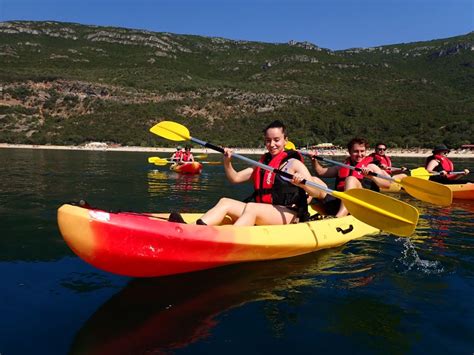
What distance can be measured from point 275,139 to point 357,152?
232 cm

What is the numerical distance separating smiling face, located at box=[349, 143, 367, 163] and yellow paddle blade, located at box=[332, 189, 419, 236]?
192 cm

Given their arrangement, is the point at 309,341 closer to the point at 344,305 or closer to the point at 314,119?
the point at 344,305

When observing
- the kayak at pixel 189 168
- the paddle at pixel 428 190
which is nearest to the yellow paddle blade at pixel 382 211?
the paddle at pixel 428 190

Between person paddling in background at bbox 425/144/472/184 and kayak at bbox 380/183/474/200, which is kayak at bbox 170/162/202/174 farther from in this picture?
kayak at bbox 380/183/474/200

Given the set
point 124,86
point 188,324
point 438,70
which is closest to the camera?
point 188,324

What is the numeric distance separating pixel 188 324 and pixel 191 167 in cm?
1261

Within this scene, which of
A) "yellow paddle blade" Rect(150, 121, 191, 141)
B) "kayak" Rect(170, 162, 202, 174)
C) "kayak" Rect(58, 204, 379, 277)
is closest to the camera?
"kayak" Rect(58, 204, 379, 277)

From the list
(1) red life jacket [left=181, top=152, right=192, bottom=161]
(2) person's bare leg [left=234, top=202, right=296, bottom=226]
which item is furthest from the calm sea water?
(1) red life jacket [left=181, top=152, right=192, bottom=161]

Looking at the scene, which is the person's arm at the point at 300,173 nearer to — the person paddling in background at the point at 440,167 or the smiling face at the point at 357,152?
the smiling face at the point at 357,152

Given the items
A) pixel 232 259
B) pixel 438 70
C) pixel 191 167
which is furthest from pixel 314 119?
pixel 232 259

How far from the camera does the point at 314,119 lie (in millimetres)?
54406

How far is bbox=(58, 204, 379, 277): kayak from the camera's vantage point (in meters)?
3.43

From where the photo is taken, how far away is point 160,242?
12.2 ft

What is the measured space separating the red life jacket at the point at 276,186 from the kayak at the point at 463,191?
6865 mm
